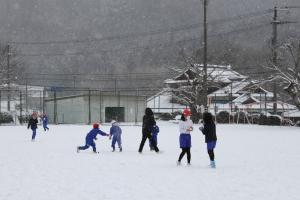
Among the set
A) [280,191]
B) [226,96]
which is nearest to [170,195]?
[280,191]

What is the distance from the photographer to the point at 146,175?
13008 millimetres

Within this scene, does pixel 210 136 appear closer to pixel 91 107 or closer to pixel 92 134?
pixel 92 134

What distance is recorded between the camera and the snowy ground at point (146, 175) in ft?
33.1

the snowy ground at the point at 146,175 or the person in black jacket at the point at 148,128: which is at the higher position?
the person in black jacket at the point at 148,128

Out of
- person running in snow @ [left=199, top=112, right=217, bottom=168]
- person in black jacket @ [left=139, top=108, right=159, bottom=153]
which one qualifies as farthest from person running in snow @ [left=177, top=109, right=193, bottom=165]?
person in black jacket @ [left=139, top=108, right=159, bottom=153]

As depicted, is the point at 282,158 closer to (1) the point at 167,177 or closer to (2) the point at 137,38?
(1) the point at 167,177

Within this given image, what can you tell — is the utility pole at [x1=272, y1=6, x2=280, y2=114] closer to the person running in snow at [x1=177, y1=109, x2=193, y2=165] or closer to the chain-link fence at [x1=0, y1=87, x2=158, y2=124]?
the chain-link fence at [x1=0, y1=87, x2=158, y2=124]

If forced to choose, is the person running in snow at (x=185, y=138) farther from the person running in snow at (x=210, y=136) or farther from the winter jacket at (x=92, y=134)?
the winter jacket at (x=92, y=134)

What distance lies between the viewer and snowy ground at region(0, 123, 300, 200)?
10.1 meters

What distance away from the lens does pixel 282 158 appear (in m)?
17.2

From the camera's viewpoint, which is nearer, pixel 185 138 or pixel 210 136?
pixel 210 136

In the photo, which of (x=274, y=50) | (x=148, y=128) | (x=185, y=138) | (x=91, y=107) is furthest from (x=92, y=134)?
(x=91, y=107)

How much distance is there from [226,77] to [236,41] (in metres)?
35.2

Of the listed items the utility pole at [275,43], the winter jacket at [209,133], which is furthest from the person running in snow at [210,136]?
the utility pole at [275,43]
